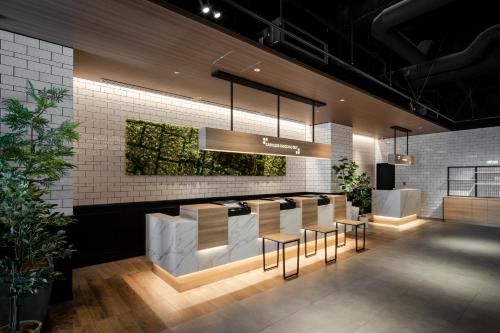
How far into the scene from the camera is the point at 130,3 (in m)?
2.56

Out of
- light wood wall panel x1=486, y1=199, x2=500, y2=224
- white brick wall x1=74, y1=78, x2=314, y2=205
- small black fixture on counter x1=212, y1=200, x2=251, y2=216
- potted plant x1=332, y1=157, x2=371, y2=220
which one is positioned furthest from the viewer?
light wood wall panel x1=486, y1=199, x2=500, y2=224

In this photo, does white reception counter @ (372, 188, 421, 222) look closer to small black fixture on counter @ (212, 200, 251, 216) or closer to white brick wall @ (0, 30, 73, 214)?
small black fixture on counter @ (212, 200, 251, 216)

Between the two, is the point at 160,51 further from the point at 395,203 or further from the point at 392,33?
the point at 395,203

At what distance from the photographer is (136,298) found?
3457mm

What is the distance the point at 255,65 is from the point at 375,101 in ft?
10.1

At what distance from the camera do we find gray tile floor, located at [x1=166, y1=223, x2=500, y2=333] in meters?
2.80

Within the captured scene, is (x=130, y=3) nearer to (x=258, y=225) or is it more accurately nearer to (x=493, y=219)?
(x=258, y=225)

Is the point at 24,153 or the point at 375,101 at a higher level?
the point at 375,101

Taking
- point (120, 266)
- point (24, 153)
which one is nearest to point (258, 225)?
point (120, 266)

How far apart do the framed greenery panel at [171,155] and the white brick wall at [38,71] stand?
6.03ft

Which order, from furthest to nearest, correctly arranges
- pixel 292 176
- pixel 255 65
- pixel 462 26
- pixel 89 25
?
pixel 292 176, pixel 462 26, pixel 255 65, pixel 89 25

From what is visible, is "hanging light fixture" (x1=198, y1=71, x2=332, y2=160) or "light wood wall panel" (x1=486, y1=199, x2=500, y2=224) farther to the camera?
"light wood wall panel" (x1=486, y1=199, x2=500, y2=224)

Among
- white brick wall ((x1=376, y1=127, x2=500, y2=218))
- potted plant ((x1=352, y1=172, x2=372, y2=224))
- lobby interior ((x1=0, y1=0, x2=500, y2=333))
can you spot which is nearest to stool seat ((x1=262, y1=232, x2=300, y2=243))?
lobby interior ((x1=0, y1=0, x2=500, y2=333))

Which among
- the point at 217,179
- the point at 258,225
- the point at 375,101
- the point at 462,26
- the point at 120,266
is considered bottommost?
the point at 120,266
